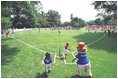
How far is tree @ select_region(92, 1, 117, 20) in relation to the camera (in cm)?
4153

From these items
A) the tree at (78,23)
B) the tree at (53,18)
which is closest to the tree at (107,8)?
the tree at (78,23)

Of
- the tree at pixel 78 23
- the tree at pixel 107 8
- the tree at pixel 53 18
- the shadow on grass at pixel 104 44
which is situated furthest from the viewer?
the tree at pixel 53 18

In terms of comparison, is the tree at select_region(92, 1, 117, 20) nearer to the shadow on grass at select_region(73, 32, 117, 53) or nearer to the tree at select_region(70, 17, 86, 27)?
the shadow on grass at select_region(73, 32, 117, 53)

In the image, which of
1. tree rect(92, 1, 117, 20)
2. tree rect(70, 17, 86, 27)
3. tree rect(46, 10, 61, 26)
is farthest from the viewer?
tree rect(46, 10, 61, 26)

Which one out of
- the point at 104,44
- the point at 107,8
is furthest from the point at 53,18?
the point at 104,44

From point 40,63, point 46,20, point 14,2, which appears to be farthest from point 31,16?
point 40,63

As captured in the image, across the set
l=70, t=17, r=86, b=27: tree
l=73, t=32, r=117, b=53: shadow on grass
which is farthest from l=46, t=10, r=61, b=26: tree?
l=73, t=32, r=117, b=53: shadow on grass

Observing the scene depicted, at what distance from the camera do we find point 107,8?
1689 inches

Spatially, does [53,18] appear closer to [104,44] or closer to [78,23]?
[78,23]

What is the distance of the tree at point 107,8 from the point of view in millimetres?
41531

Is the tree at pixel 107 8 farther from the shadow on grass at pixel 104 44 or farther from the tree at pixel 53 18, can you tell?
the tree at pixel 53 18

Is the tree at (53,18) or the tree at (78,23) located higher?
the tree at (53,18)

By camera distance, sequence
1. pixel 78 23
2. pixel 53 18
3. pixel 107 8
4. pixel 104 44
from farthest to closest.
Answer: pixel 53 18, pixel 78 23, pixel 107 8, pixel 104 44

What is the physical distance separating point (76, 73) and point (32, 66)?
3.74 metres
